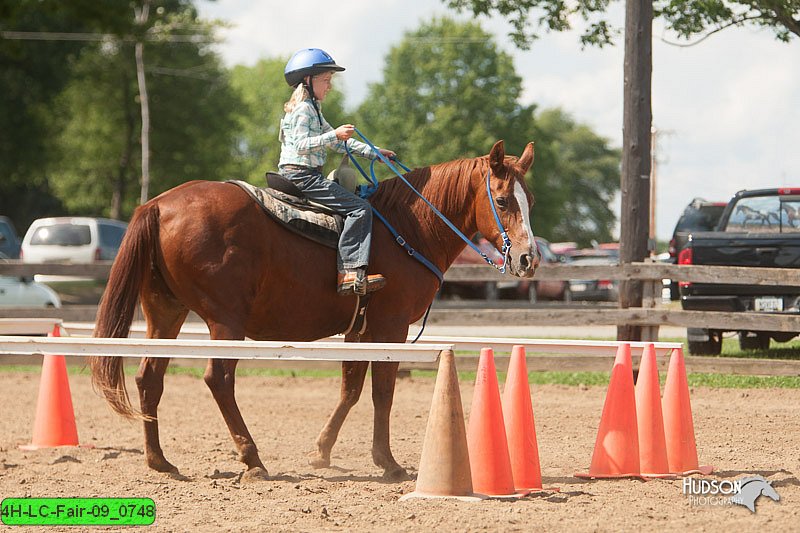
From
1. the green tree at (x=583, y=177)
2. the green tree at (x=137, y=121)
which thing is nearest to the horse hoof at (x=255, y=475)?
the green tree at (x=137, y=121)

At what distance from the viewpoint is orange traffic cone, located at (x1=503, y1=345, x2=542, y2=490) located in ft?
20.9

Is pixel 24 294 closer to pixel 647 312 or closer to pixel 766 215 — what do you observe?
pixel 647 312

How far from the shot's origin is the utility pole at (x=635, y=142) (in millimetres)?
12242

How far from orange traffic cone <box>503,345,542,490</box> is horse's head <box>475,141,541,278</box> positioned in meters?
0.63

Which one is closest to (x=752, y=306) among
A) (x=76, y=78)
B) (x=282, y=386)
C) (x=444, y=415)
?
(x=282, y=386)

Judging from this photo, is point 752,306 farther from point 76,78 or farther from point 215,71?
point 215,71

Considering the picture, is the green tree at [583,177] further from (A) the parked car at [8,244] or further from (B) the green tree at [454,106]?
(A) the parked car at [8,244]

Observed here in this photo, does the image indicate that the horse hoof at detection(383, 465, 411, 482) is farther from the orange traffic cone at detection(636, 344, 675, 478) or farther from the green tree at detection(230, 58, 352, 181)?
the green tree at detection(230, 58, 352, 181)

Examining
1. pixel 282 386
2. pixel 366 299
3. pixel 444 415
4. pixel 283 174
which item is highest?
pixel 283 174

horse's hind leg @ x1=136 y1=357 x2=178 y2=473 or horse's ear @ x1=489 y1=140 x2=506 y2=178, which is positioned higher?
horse's ear @ x1=489 y1=140 x2=506 y2=178

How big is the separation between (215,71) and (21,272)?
40.2 meters

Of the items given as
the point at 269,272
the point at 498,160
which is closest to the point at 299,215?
the point at 269,272

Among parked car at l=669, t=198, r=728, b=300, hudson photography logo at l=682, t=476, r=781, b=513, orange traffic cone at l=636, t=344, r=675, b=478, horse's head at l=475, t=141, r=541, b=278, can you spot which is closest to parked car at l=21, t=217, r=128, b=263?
parked car at l=669, t=198, r=728, b=300

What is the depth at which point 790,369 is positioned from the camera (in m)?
11.4
